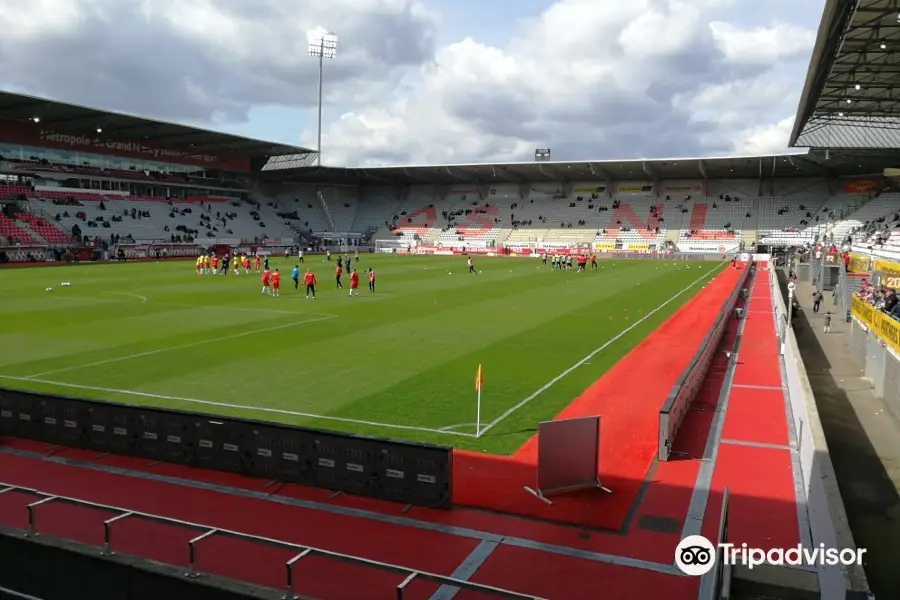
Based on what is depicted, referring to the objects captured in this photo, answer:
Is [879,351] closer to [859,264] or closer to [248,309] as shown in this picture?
[248,309]

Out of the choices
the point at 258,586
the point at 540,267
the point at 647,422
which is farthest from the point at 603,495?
the point at 540,267

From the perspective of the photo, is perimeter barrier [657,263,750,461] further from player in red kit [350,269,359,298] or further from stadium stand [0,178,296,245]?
stadium stand [0,178,296,245]

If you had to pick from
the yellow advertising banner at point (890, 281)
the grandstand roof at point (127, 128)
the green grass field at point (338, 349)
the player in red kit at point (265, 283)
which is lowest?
the green grass field at point (338, 349)

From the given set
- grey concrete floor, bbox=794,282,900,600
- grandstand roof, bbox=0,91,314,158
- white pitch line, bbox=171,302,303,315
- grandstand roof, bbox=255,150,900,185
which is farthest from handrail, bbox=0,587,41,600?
grandstand roof, bbox=255,150,900,185

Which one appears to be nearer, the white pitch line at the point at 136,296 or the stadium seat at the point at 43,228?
the white pitch line at the point at 136,296

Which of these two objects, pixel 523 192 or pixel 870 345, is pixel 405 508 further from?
pixel 523 192

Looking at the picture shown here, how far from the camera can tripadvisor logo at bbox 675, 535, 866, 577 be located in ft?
23.3

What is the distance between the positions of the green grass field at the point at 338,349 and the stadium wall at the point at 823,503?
4.31 m

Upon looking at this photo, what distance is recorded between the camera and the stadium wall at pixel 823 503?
5.90 m

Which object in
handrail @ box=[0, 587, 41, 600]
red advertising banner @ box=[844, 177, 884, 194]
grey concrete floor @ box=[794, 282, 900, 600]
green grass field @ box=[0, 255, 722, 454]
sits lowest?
handrail @ box=[0, 587, 41, 600]

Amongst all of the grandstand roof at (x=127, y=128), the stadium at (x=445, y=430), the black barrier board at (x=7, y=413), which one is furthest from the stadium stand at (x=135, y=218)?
the black barrier board at (x=7, y=413)

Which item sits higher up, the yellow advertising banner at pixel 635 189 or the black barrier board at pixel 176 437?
the yellow advertising banner at pixel 635 189

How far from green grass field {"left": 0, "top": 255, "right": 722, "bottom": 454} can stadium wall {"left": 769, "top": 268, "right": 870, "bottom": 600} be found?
14.1 ft

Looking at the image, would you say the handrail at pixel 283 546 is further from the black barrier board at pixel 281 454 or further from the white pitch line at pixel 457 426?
the white pitch line at pixel 457 426
